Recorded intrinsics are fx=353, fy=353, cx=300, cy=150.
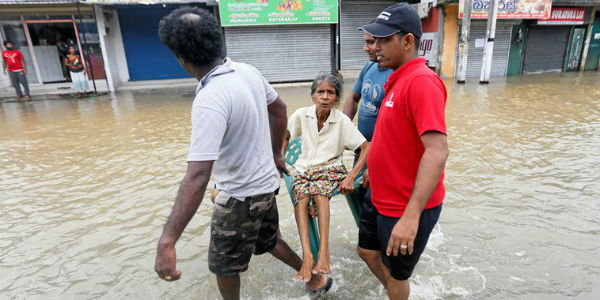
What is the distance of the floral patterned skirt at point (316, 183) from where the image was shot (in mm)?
2531

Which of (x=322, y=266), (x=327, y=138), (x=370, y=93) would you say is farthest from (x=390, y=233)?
(x=370, y=93)

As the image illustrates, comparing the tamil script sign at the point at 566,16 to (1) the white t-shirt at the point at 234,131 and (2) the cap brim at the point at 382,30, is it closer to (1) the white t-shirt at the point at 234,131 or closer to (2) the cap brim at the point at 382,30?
(2) the cap brim at the point at 382,30

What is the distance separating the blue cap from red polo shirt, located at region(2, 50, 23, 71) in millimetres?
13206

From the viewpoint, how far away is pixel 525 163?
479 cm

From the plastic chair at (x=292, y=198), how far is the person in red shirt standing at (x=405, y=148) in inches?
26.3

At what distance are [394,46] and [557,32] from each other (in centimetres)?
1847

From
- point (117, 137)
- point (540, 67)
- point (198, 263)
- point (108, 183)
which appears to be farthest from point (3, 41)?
point (540, 67)

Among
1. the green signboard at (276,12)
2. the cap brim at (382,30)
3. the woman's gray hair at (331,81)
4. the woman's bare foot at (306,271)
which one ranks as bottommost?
the woman's bare foot at (306,271)

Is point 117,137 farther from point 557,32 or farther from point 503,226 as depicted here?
point 557,32

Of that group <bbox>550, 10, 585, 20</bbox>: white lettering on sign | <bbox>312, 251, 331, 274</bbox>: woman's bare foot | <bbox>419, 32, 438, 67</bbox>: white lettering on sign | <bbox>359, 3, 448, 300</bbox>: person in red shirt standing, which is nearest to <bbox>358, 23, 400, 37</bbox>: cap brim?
<bbox>359, 3, 448, 300</bbox>: person in red shirt standing

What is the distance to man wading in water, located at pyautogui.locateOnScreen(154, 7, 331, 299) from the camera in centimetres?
156

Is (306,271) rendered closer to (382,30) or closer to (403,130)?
(403,130)

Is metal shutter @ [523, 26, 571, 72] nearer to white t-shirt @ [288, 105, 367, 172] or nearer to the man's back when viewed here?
the man's back

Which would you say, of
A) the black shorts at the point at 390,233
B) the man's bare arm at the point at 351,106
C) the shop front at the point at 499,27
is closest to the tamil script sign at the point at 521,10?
the shop front at the point at 499,27
